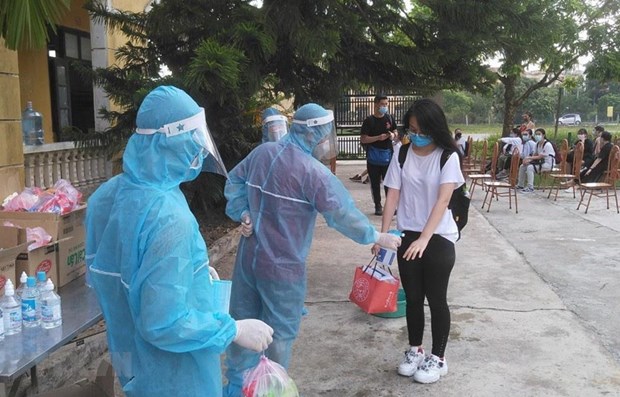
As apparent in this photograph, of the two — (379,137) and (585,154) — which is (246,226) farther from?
(585,154)

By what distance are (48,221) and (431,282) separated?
7.16 ft

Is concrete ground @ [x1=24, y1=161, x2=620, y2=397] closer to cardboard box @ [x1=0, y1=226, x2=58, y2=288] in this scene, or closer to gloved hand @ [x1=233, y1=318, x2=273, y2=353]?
cardboard box @ [x1=0, y1=226, x2=58, y2=288]

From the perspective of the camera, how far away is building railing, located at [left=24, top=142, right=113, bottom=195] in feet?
18.2

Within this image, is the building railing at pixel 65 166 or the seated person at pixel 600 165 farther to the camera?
the seated person at pixel 600 165

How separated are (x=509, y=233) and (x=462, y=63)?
363 centimetres

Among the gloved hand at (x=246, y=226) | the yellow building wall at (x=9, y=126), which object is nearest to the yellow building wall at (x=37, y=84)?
the yellow building wall at (x=9, y=126)

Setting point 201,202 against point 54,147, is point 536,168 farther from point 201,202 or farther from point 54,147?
point 54,147

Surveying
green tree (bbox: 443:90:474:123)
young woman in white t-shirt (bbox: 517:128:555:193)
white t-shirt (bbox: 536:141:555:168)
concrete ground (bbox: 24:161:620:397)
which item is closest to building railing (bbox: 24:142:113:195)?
concrete ground (bbox: 24:161:620:397)

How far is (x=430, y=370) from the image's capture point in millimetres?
3648

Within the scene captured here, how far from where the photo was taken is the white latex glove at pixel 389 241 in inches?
125

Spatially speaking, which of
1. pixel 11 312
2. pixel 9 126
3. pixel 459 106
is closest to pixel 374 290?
pixel 11 312

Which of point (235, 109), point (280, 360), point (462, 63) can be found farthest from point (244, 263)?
point (462, 63)

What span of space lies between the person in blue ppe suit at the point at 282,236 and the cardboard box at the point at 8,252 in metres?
1.10

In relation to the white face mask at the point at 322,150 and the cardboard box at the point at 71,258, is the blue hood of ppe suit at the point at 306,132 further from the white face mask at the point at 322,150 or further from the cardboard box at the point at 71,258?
the cardboard box at the point at 71,258
